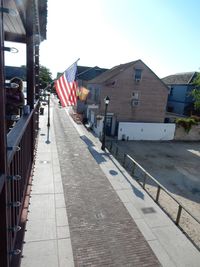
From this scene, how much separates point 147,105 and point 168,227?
18824 millimetres

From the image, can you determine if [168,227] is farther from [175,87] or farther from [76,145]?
[175,87]

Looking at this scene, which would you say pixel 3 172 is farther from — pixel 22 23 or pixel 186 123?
pixel 186 123

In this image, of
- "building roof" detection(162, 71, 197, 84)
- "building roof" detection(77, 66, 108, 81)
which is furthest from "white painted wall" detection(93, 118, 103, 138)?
"building roof" detection(162, 71, 197, 84)

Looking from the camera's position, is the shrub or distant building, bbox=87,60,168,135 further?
the shrub

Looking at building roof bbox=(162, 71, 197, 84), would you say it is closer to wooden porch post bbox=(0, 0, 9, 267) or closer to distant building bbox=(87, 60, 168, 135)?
distant building bbox=(87, 60, 168, 135)

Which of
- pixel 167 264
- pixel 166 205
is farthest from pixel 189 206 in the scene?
pixel 167 264

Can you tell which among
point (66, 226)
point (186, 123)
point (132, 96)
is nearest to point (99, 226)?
point (66, 226)

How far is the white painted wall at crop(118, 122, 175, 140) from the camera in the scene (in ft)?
72.1

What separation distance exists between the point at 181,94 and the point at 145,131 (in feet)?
51.4

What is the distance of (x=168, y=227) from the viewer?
23.0 ft

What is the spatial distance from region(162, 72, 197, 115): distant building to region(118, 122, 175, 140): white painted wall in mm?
12562

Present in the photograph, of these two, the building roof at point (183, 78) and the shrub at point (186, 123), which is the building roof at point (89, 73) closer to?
the building roof at point (183, 78)

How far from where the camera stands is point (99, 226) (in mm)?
6652

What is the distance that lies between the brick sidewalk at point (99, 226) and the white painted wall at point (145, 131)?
11478mm
